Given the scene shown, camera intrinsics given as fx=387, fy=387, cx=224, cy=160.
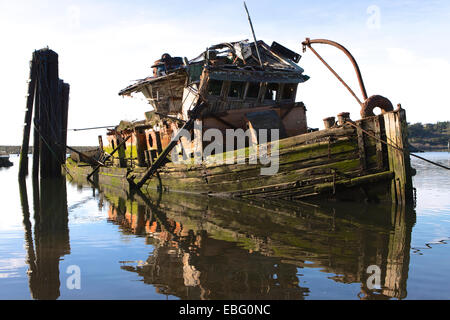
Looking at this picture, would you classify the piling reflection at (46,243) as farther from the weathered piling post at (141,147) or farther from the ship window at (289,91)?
the ship window at (289,91)

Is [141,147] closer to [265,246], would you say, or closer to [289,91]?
[289,91]

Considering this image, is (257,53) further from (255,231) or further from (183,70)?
(255,231)

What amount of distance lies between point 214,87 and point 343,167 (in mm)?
6451

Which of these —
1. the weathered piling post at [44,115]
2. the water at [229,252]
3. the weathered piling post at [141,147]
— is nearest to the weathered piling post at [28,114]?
the weathered piling post at [44,115]

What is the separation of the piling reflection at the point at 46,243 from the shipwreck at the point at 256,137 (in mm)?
4484

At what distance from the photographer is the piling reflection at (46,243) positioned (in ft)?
17.2

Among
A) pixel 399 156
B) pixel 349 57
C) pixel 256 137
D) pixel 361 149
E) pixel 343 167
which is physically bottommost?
pixel 343 167

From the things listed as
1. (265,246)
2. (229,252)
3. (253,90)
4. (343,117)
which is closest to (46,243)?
(229,252)

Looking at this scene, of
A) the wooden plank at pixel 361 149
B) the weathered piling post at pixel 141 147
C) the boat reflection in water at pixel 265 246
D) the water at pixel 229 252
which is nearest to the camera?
the water at pixel 229 252

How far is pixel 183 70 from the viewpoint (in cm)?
1744

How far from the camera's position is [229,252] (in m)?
6.80

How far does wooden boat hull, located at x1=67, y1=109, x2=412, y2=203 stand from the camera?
1041 cm

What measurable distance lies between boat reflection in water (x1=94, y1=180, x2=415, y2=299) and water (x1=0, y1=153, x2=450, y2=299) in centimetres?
2

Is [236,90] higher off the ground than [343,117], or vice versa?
[236,90]
